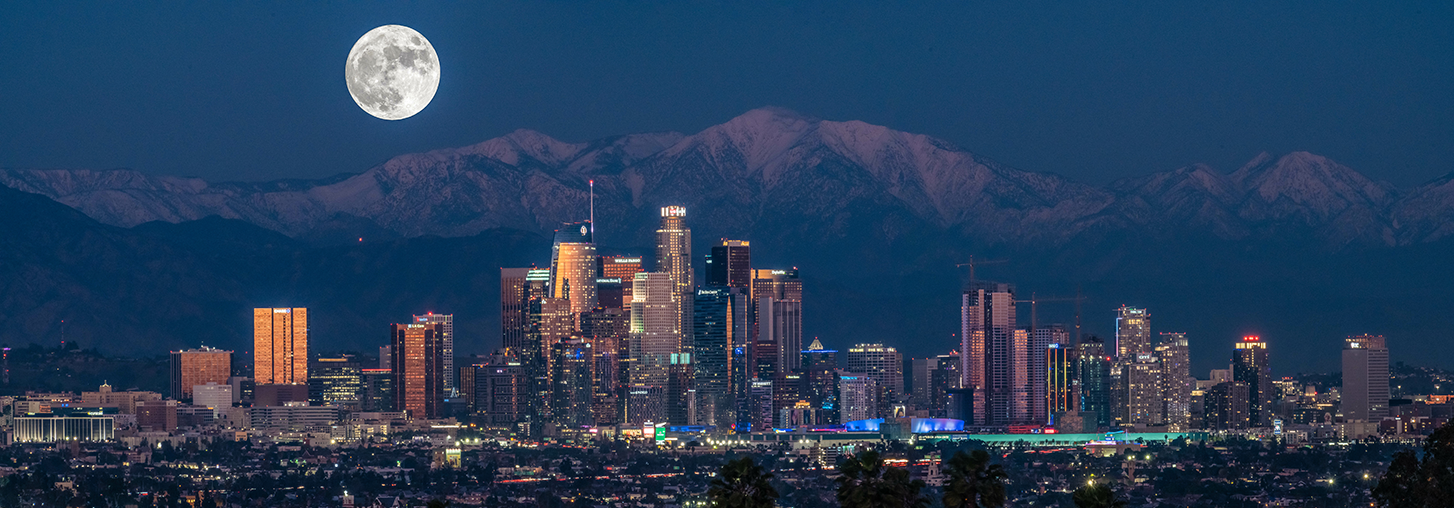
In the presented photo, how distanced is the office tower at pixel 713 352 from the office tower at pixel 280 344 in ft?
105

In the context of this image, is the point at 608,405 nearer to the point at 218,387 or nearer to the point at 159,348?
the point at 218,387

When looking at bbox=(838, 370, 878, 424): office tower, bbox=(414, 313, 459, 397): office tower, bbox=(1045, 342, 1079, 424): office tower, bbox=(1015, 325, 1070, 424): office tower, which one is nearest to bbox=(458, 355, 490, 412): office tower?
bbox=(414, 313, 459, 397): office tower

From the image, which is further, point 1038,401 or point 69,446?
A: point 1038,401

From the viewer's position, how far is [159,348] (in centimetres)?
19912

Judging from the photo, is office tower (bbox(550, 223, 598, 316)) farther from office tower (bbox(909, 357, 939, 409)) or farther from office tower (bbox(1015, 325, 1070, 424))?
office tower (bbox(1015, 325, 1070, 424))

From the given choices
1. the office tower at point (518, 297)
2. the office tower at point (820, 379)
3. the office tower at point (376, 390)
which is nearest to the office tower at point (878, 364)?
the office tower at point (820, 379)

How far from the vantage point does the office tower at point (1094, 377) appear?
543 feet

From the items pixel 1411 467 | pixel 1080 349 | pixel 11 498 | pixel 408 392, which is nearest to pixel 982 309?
pixel 1080 349

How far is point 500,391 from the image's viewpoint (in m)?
166

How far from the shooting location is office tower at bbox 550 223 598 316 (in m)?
181

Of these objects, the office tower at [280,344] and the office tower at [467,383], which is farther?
the office tower at [280,344]

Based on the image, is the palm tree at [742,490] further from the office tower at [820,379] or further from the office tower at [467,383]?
the office tower at [467,383]

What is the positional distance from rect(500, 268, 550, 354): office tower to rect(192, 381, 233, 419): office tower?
67.2 feet

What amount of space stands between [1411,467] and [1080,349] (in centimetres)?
13163
